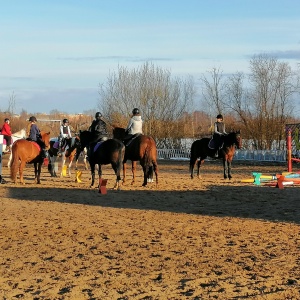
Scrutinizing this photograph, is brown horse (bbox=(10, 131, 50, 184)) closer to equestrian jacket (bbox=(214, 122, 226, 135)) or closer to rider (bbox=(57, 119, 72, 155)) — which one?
rider (bbox=(57, 119, 72, 155))

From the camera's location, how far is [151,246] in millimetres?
8820

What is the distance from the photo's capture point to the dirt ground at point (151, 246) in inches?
250

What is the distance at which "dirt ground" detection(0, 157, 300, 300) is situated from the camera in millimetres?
6352

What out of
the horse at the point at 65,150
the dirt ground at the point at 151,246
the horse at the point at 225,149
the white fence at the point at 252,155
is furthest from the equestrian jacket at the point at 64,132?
the white fence at the point at 252,155

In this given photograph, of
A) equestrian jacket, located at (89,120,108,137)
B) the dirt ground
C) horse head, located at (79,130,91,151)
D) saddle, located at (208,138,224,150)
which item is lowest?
the dirt ground

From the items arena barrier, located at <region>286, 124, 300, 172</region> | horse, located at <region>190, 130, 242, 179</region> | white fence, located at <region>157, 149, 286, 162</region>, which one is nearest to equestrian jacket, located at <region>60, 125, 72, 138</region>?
horse, located at <region>190, 130, 242, 179</region>

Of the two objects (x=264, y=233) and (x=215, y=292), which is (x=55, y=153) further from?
(x=215, y=292)

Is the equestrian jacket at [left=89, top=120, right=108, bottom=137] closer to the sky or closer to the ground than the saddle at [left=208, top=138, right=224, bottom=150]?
closer to the sky

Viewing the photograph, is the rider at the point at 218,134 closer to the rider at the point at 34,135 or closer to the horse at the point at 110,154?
the horse at the point at 110,154

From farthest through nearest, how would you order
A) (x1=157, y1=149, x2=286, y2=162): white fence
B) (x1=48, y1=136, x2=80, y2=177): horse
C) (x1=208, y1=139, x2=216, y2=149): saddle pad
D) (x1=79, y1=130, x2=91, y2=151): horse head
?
(x1=157, y1=149, x2=286, y2=162): white fence → (x1=48, y1=136, x2=80, y2=177): horse → (x1=208, y1=139, x2=216, y2=149): saddle pad → (x1=79, y1=130, x2=91, y2=151): horse head

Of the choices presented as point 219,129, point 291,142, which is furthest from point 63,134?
point 291,142

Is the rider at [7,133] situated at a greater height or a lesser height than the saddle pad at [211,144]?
greater

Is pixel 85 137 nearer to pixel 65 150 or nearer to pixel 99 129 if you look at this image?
pixel 99 129

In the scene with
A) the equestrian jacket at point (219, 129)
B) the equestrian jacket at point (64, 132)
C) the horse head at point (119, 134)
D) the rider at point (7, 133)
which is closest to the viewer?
the horse head at point (119, 134)
